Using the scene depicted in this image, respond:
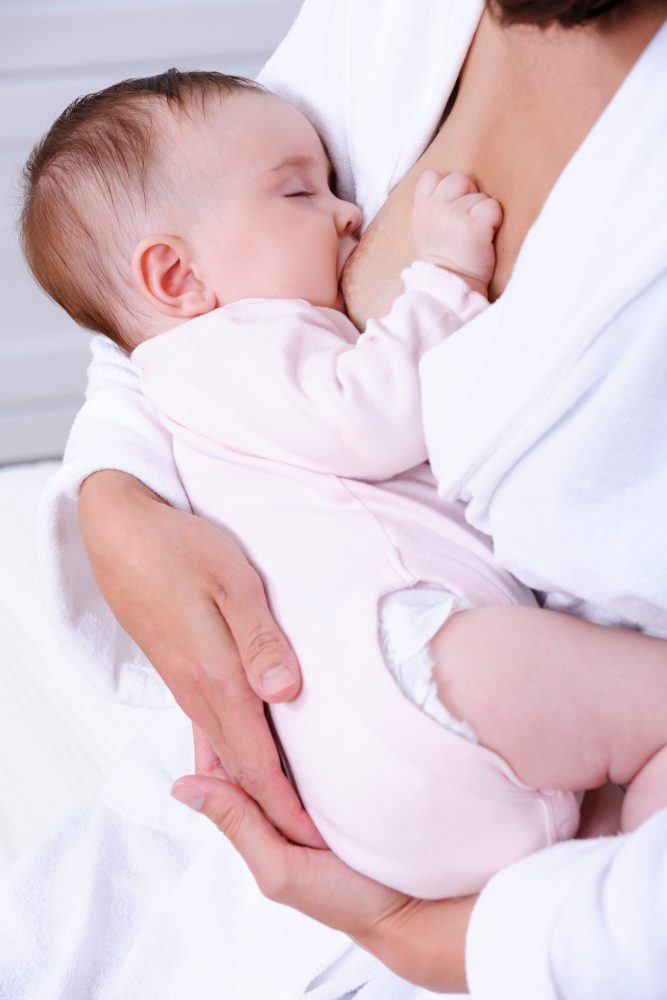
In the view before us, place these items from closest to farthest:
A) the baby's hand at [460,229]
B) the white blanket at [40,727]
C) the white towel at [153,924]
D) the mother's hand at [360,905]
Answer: the mother's hand at [360,905] → the baby's hand at [460,229] → the white towel at [153,924] → the white blanket at [40,727]

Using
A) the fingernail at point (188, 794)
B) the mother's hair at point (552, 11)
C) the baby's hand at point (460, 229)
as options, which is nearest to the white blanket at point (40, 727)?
the fingernail at point (188, 794)

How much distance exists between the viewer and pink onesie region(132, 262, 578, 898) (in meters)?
0.71

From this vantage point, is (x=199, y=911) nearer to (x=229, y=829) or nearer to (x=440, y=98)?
(x=229, y=829)

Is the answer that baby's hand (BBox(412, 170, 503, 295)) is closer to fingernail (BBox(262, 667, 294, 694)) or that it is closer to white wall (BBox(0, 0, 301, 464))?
fingernail (BBox(262, 667, 294, 694))

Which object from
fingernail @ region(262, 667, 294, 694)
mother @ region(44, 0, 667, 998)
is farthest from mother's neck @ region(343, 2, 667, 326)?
fingernail @ region(262, 667, 294, 694)

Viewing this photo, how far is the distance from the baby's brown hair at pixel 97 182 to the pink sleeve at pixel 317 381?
172mm

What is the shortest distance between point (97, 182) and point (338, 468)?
1.33ft

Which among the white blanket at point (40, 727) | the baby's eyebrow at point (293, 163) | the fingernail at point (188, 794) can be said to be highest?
the baby's eyebrow at point (293, 163)

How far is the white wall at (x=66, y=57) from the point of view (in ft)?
7.07

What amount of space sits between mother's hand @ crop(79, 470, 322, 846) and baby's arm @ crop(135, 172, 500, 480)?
0.08 m

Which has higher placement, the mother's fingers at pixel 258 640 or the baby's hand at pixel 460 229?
the baby's hand at pixel 460 229

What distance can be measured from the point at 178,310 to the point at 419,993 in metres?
0.62

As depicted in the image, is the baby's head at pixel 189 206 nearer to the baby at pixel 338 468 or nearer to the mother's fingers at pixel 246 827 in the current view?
the baby at pixel 338 468

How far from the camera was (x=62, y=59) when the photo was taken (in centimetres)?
219
